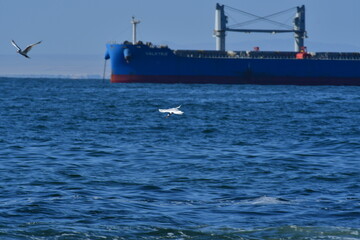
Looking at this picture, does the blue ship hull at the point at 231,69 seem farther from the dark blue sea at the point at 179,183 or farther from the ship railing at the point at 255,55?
the dark blue sea at the point at 179,183

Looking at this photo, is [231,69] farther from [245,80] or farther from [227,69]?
[245,80]

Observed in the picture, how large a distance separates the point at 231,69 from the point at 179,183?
96070mm

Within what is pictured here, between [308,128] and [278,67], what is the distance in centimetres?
7741

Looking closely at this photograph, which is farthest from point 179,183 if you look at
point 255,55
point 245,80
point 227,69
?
point 255,55

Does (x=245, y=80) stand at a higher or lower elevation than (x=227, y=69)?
lower

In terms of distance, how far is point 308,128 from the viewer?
1517 inches

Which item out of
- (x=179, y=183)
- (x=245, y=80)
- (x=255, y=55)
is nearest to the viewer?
(x=179, y=183)

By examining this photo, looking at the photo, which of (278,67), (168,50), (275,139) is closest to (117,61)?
(168,50)

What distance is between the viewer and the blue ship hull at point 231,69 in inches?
4525

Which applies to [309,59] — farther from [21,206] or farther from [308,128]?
[21,206]

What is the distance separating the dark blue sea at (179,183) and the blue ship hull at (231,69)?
77616 millimetres

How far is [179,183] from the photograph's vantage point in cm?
2008

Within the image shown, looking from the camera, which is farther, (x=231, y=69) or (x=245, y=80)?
(x=245, y=80)

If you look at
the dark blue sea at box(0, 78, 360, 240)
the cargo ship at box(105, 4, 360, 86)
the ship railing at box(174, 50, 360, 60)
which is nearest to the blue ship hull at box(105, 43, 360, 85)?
the cargo ship at box(105, 4, 360, 86)
